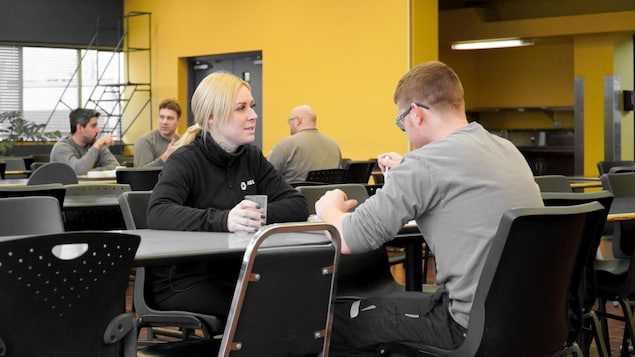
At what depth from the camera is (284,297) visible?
2.26 m

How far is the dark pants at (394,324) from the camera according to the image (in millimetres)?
2412

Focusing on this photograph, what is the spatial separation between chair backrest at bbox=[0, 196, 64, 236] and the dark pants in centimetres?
98

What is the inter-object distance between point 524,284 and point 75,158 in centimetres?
576

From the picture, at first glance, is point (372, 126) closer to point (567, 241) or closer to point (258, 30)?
point (258, 30)

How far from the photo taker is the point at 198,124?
333cm

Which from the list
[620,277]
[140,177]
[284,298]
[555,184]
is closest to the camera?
[284,298]

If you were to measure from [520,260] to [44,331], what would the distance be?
1084mm

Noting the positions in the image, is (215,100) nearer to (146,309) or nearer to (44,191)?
(146,309)

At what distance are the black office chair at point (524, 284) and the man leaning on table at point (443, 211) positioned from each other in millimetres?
89

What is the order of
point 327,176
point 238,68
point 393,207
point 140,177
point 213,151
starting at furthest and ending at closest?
point 238,68 → point 327,176 → point 140,177 → point 213,151 → point 393,207

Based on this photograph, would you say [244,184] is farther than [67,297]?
Yes

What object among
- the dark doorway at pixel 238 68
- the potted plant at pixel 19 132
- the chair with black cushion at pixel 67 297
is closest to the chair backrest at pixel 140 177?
the chair with black cushion at pixel 67 297

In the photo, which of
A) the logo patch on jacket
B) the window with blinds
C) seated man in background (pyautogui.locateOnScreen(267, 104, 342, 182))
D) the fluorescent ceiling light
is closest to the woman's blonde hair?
the logo patch on jacket

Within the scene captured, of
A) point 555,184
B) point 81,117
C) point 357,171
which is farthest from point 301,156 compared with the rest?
point 555,184
